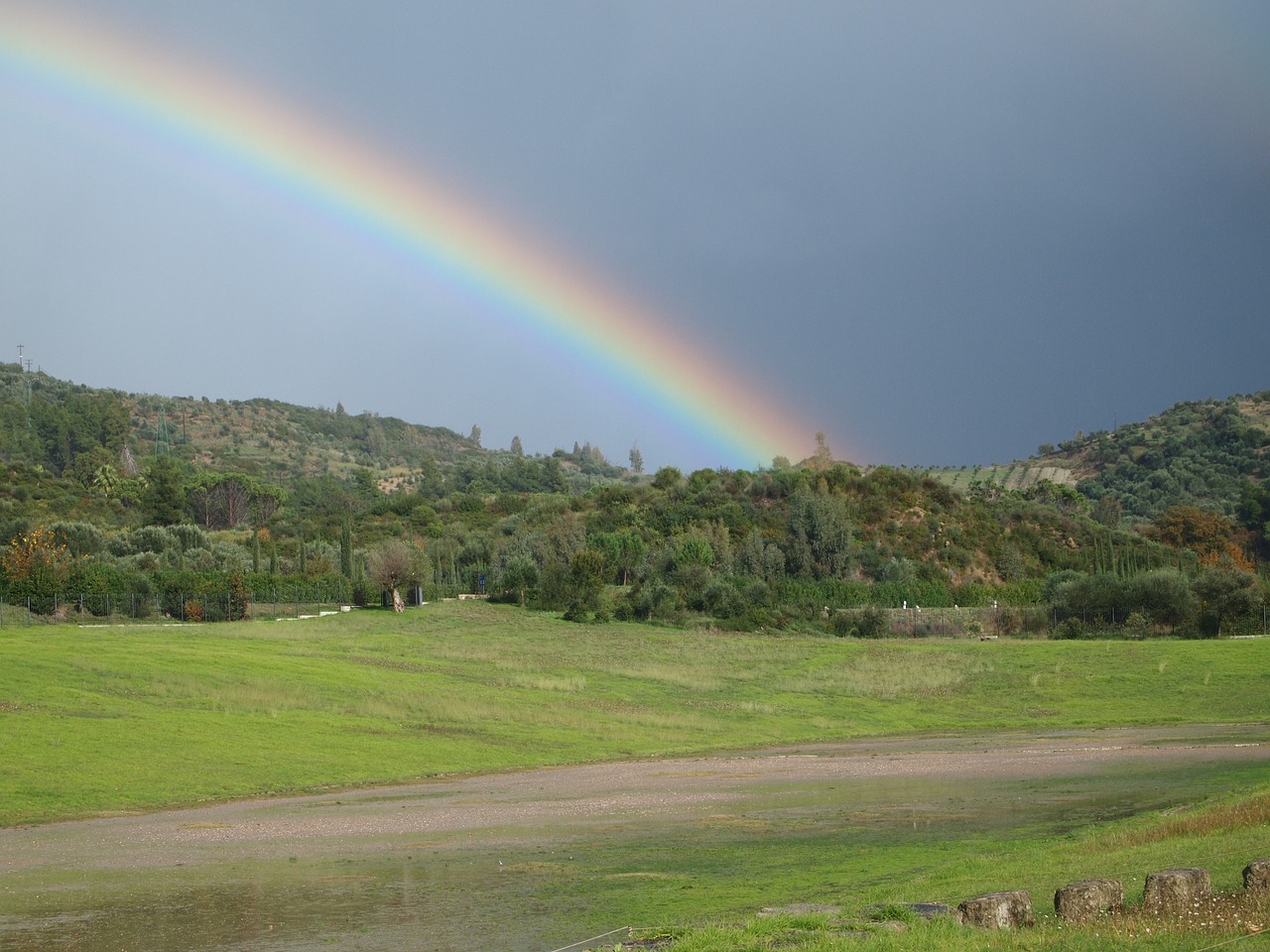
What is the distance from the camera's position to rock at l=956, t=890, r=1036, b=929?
11570mm

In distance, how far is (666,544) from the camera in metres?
113

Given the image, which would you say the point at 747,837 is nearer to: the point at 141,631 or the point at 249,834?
the point at 249,834

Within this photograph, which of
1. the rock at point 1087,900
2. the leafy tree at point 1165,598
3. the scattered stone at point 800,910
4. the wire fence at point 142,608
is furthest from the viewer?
the leafy tree at point 1165,598

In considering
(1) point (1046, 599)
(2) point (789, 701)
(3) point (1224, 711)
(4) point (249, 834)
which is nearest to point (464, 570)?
(1) point (1046, 599)

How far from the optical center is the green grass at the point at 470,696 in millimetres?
32000

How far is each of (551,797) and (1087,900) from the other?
19.4 metres

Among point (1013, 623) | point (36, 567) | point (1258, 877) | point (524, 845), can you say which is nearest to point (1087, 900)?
point (1258, 877)

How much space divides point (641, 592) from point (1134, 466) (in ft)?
416

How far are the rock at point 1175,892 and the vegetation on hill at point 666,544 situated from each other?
219 feet

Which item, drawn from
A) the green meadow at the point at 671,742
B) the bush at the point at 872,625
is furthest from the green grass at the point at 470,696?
the bush at the point at 872,625

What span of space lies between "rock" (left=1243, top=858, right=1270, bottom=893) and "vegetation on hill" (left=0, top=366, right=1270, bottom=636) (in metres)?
66.7

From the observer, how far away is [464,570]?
118 metres

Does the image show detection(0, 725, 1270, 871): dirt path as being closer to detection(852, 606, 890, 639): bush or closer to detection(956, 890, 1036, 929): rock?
detection(956, 890, 1036, 929): rock

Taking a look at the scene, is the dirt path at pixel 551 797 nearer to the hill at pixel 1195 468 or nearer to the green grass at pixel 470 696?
the green grass at pixel 470 696
